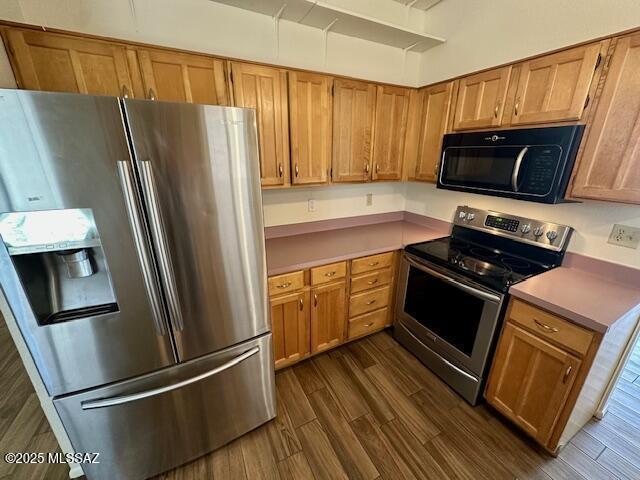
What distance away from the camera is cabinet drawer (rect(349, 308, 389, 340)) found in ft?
7.18

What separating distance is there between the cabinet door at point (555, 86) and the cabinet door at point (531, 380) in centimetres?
120

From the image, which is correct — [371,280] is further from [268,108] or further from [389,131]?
[268,108]

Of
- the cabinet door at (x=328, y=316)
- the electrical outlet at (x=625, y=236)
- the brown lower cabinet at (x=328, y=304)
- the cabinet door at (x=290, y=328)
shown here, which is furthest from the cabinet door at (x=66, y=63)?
the electrical outlet at (x=625, y=236)

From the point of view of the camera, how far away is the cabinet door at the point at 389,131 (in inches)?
82.9

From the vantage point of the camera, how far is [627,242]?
4.75 feet

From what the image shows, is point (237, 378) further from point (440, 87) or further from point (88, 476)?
point (440, 87)

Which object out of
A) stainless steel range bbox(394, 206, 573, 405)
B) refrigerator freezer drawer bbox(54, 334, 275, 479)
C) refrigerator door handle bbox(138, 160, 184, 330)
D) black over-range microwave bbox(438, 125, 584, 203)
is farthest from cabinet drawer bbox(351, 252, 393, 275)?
refrigerator door handle bbox(138, 160, 184, 330)

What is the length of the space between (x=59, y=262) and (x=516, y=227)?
102 inches

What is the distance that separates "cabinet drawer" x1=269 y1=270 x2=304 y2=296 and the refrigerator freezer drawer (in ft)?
1.09

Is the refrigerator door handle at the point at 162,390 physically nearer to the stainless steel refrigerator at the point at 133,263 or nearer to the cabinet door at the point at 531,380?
the stainless steel refrigerator at the point at 133,263

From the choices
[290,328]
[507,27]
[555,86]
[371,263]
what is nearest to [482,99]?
[555,86]

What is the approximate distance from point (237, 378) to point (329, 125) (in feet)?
5.79

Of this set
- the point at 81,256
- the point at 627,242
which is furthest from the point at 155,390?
the point at 627,242

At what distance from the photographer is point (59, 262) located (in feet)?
3.40
